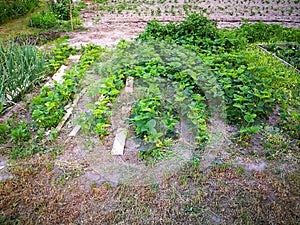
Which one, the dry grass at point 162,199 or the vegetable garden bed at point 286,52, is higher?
the vegetable garden bed at point 286,52

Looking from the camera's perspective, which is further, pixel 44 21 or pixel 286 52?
pixel 44 21

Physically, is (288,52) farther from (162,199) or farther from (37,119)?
(37,119)

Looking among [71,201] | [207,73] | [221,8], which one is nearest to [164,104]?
[207,73]

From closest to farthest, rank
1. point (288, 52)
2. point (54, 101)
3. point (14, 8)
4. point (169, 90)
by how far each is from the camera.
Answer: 1. point (54, 101)
2. point (169, 90)
3. point (288, 52)
4. point (14, 8)

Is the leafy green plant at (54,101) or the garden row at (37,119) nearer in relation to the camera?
the garden row at (37,119)

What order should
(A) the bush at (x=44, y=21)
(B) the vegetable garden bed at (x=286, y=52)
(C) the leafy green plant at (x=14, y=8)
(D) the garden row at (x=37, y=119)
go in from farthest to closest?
(C) the leafy green plant at (x=14, y=8) → (A) the bush at (x=44, y=21) → (B) the vegetable garden bed at (x=286, y=52) → (D) the garden row at (x=37, y=119)

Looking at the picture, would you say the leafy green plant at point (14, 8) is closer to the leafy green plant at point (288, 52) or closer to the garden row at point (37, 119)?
the garden row at point (37, 119)

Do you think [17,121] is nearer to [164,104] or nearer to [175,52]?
[164,104]

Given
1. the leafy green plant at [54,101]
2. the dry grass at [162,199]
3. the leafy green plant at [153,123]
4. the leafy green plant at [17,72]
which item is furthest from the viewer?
the leafy green plant at [17,72]

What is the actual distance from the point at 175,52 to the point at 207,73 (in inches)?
31.3

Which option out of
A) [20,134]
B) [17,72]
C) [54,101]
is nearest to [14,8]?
[17,72]

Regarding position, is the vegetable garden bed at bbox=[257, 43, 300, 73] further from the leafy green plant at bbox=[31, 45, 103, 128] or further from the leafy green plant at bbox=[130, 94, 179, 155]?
the leafy green plant at bbox=[31, 45, 103, 128]

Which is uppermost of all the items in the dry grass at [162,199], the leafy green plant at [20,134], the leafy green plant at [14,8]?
the leafy green plant at [14,8]

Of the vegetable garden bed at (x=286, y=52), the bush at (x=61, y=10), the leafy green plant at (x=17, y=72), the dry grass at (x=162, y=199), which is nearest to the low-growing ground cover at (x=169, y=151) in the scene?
the dry grass at (x=162, y=199)
